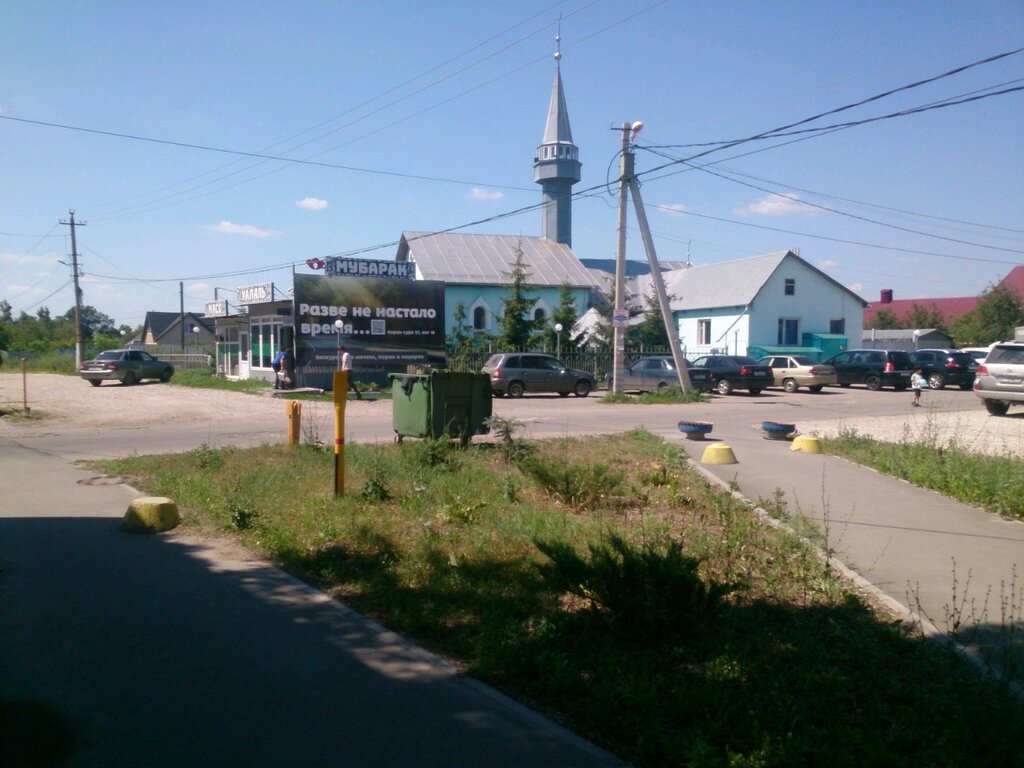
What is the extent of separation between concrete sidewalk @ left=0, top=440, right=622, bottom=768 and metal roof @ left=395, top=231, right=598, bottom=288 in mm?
41142

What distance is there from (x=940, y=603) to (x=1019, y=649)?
3.40 feet

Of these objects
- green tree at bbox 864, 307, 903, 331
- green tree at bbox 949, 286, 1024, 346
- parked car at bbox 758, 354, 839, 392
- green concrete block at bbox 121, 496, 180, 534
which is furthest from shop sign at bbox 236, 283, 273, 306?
green tree at bbox 864, 307, 903, 331

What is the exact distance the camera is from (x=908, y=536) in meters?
8.09

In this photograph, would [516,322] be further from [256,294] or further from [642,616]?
[642,616]

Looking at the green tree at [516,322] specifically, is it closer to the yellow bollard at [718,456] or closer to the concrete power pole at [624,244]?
the concrete power pole at [624,244]

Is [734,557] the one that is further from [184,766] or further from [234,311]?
[234,311]

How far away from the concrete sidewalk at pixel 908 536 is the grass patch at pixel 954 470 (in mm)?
211

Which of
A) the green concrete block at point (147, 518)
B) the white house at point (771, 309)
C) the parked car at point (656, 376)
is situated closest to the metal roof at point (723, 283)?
the white house at point (771, 309)

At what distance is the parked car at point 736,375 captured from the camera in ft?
106

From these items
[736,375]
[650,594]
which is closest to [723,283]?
[736,375]

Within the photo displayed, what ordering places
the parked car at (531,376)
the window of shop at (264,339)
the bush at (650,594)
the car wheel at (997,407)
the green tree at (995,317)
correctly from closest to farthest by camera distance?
the bush at (650,594) → the car wheel at (997,407) → the parked car at (531,376) → the window of shop at (264,339) → the green tree at (995,317)

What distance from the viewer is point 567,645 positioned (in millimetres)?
5293

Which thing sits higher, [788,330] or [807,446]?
[788,330]

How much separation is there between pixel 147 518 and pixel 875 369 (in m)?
32.7
